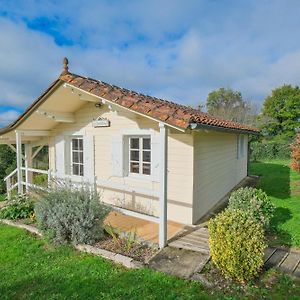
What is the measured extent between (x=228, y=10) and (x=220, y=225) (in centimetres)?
836

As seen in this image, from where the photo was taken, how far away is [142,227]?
7.22 metres

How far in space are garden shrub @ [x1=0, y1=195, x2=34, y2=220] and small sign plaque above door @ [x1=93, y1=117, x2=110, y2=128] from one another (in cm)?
341

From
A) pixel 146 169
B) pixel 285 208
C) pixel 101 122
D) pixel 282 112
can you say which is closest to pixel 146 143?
pixel 146 169

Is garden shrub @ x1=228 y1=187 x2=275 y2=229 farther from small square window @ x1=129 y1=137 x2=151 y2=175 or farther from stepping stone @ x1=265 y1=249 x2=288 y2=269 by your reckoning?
small square window @ x1=129 y1=137 x2=151 y2=175

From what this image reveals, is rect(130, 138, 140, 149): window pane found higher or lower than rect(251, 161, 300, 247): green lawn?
higher

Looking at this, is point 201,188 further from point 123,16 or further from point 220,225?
point 123,16

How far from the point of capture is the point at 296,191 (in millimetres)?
12109

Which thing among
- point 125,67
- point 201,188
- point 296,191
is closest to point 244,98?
point 125,67

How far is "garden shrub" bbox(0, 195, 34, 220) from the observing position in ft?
27.5

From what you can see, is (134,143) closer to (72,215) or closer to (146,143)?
(146,143)

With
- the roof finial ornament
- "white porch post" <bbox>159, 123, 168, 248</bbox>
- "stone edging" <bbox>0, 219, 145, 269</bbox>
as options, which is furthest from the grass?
the roof finial ornament

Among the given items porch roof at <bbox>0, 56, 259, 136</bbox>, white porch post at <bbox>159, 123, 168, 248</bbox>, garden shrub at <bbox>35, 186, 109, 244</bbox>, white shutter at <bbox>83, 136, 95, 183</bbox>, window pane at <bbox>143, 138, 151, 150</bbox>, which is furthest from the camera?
white shutter at <bbox>83, 136, 95, 183</bbox>

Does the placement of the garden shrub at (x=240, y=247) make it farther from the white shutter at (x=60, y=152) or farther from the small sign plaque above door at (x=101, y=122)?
the white shutter at (x=60, y=152)

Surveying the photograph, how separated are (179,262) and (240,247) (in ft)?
4.49
